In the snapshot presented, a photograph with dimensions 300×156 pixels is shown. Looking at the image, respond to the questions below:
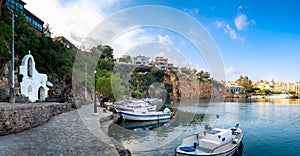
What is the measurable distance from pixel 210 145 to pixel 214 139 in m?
0.64

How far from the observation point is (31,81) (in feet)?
56.0

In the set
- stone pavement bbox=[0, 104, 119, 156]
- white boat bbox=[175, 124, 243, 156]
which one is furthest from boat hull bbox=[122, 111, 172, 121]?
stone pavement bbox=[0, 104, 119, 156]

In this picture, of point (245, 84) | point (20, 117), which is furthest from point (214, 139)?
point (245, 84)

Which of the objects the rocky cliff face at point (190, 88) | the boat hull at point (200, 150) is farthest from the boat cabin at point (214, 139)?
the rocky cliff face at point (190, 88)

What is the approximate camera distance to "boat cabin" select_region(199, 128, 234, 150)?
10.5 m

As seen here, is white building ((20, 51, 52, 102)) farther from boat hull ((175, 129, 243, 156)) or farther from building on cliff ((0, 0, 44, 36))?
boat hull ((175, 129, 243, 156))

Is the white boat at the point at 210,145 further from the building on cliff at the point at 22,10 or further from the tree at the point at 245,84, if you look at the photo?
the tree at the point at 245,84

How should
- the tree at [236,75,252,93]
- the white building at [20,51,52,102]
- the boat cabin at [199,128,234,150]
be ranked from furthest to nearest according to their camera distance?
the tree at [236,75,252,93] < the white building at [20,51,52,102] < the boat cabin at [199,128,234,150]

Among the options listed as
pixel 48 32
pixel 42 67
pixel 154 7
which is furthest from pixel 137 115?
pixel 48 32

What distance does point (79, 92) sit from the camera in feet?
94.9

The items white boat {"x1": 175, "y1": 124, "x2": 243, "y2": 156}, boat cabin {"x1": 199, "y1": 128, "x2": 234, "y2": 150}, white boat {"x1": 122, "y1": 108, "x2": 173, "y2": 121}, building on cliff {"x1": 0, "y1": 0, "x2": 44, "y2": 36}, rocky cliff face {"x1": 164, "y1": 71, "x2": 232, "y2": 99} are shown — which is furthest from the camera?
rocky cliff face {"x1": 164, "y1": 71, "x2": 232, "y2": 99}

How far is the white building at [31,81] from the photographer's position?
16297 mm

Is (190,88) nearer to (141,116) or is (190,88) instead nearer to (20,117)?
(141,116)

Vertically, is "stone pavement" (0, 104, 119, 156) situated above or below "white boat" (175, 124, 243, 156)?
above
